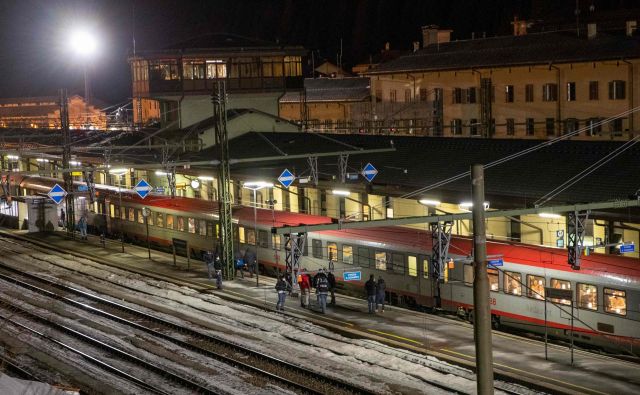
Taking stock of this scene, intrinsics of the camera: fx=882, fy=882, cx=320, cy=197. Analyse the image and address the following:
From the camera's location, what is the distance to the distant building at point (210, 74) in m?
54.1

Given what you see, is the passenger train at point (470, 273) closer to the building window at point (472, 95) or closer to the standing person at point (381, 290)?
the standing person at point (381, 290)

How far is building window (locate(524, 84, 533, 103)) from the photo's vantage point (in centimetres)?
5388

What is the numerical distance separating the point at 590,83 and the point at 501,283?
28.7 m

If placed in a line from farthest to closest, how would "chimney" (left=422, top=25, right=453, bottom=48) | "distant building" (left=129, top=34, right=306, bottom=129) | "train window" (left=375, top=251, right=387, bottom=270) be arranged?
"chimney" (left=422, top=25, right=453, bottom=48) → "distant building" (left=129, top=34, right=306, bottom=129) → "train window" (left=375, top=251, right=387, bottom=270)

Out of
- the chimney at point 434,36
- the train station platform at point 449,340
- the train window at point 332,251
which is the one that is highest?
the chimney at point 434,36

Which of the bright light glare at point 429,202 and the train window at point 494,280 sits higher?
the bright light glare at point 429,202

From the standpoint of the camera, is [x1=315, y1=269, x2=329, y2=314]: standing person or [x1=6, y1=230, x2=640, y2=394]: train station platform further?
[x1=315, y1=269, x2=329, y2=314]: standing person

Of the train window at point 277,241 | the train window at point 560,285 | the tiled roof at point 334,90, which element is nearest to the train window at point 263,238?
the train window at point 277,241

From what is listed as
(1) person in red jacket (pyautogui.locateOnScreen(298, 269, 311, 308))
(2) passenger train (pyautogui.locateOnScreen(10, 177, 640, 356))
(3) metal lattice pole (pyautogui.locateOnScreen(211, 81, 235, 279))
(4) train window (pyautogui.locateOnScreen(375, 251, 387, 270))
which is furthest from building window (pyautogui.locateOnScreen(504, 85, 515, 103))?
(1) person in red jacket (pyautogui.locateOnScreen(298, 269, 311, 308))

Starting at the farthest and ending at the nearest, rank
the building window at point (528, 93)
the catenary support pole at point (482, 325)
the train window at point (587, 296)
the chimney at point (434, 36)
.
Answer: the chimney at point (434, 36)
the building window at point (528, 93)
the train window at point (587, 296)
the catenary support pole at point (482, 325)

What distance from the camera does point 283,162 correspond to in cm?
4491

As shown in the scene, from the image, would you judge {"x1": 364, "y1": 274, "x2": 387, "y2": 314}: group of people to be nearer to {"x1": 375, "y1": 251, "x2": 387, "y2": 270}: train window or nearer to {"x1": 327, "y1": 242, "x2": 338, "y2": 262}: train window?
{"x1": 375, "y1": 251, "x2": 387, "y2": 270}: train window

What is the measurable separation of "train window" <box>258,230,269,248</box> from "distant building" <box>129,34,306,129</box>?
1936 cm

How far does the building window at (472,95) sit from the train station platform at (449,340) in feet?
91.2
